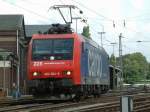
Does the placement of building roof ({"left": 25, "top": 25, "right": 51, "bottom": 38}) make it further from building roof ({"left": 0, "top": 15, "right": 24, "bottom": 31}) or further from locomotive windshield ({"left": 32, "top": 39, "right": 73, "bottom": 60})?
locomotive windshield ({"left": 32, "top": 39, "right": 73, "bottom": 60})

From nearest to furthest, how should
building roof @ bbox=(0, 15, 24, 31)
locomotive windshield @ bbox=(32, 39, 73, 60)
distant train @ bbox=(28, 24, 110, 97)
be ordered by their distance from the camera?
distant train @ bbox=(28, 24, 110, 97) → locomotive windshield @ bbox=(32, 39, 73, 60) → building roof @ bbox=(0, 15, 24, 31)

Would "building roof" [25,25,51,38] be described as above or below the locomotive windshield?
above

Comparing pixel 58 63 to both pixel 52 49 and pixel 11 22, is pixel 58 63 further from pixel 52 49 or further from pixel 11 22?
pixel 11 22

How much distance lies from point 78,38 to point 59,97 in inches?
116

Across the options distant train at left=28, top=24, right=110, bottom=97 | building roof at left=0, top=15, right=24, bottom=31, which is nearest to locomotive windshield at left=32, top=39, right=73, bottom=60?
distant train at left=28, top=24, right=110, bottom=97

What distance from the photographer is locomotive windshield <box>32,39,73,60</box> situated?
993 inches

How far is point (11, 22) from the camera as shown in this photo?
68.9m

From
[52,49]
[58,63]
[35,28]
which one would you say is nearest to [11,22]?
[35,28]

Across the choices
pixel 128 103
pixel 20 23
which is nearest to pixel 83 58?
pixel 128 103

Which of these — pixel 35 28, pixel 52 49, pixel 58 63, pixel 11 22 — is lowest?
pixel 58 63

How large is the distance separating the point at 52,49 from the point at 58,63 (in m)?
0.81

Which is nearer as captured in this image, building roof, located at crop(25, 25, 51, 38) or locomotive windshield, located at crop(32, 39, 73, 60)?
locomotive windshield, located at crop(32, 39, 73, 60)

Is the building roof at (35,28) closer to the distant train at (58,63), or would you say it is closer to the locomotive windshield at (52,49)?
the distant train at (58,63)

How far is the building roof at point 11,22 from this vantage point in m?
67.0
